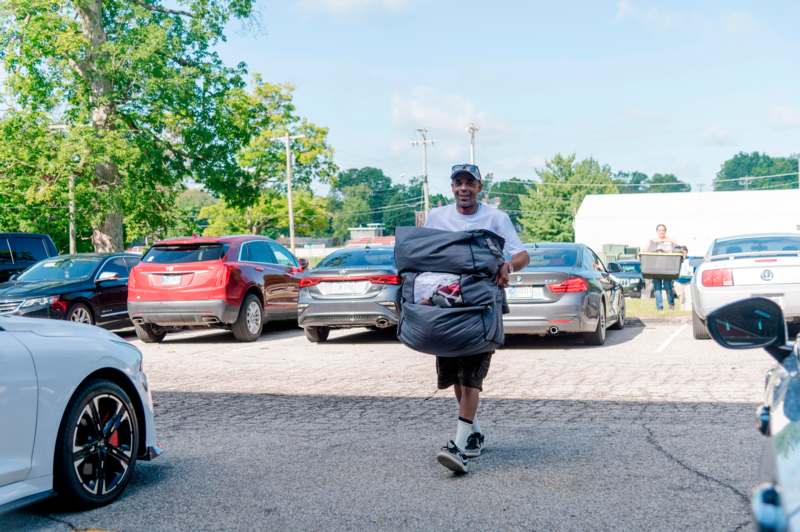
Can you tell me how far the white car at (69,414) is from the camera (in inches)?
172

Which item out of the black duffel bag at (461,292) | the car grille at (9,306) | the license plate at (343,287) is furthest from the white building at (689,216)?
the black duffel bag at (461,292)

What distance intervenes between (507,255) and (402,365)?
5481mm

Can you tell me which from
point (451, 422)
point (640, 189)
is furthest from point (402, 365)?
point (640, 189)

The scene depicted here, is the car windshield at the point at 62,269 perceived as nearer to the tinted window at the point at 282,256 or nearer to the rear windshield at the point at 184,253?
the rear windshield at the point at 184,253

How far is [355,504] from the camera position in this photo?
497 cm

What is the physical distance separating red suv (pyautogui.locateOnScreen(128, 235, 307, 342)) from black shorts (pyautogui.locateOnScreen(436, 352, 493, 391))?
340 inches

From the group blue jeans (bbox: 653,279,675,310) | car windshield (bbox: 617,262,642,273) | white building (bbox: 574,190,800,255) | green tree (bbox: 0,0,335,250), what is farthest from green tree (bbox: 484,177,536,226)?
blue jeans (bbox: 653,279,675,310)

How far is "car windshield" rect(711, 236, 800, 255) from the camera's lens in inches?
504

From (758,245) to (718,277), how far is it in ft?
5.20

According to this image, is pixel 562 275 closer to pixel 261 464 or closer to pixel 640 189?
pixel 261 464

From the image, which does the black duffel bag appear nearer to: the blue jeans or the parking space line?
the parking space line

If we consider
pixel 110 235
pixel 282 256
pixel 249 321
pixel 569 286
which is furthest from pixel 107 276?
pixel 110 235

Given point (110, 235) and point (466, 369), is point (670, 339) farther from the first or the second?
point (110, 235)

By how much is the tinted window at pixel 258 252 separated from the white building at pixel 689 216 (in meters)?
61.0
